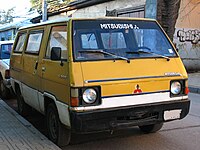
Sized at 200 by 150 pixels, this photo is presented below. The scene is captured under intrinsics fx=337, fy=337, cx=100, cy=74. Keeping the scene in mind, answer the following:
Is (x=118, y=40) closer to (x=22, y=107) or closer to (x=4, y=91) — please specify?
(x=22, y=107)

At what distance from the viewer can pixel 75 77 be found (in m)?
4.65

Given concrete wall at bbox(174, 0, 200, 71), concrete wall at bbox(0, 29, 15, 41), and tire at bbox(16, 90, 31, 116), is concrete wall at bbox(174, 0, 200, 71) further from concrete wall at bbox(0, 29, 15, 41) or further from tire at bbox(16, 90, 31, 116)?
concrete wall at bbox(0, 29, 15, 41)

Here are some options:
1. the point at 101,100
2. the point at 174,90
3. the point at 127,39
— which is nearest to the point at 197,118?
the point at 174,90

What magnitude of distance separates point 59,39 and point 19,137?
1.74 meters

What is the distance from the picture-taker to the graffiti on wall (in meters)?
18.5

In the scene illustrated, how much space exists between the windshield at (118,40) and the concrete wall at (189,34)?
13.2m

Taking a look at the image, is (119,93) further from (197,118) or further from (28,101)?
(197,118)

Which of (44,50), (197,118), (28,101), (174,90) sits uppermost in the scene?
(44,50)

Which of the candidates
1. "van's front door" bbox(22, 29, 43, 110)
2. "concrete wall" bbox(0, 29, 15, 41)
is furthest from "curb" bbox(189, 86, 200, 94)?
"concrete wall" bbox(0, 29, 15, 41)

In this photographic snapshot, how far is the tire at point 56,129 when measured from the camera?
5.25 m

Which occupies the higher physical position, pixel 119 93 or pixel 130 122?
pixel 119 93

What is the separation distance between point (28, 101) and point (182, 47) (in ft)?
44.2

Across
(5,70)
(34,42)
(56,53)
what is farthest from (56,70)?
(5,70)

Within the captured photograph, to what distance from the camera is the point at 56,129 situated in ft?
17.9
